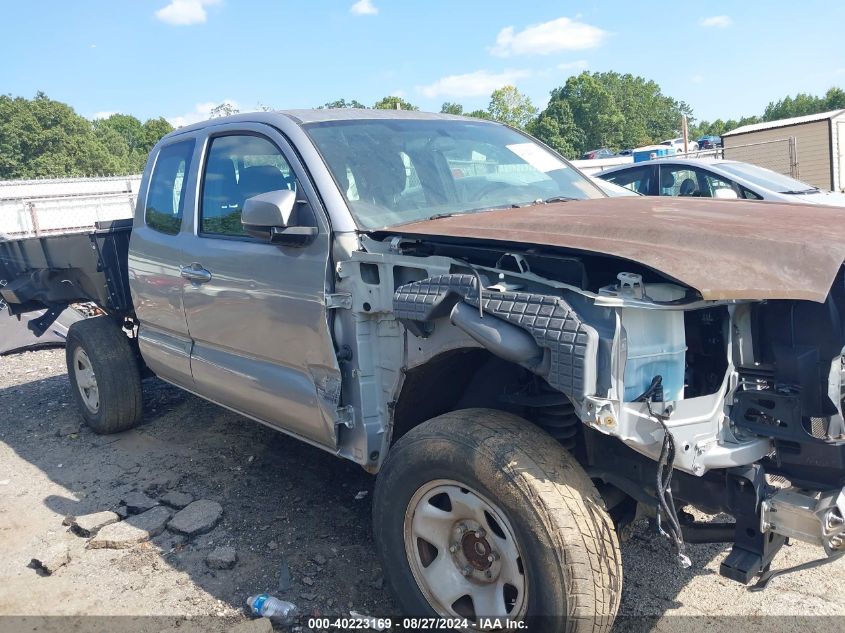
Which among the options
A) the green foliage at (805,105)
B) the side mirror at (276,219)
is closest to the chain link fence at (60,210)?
the side mirror at (276,219)

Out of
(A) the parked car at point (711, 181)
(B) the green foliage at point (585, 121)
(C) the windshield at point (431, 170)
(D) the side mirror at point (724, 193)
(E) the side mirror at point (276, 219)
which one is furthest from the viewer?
(B) the green foliage at point (585, 121)

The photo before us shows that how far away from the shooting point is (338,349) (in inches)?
123

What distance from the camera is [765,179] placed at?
8461mm

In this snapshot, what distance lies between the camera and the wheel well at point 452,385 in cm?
282

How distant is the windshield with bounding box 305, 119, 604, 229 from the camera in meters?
3.29

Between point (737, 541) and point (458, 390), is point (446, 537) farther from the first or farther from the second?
point (737, 541)

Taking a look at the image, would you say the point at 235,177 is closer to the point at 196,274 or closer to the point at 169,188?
the point at 196,274

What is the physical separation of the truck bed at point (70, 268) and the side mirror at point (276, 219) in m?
2.61

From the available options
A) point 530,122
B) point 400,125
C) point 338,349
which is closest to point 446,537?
point 338,349

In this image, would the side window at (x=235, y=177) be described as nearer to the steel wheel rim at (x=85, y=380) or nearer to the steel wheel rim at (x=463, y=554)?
the steel wheel rim at (x=463, y=554)

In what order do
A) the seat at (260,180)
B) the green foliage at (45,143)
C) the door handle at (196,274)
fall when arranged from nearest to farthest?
the seat at (260,180), the door handle at (196,274), the green foliage at (45,143)

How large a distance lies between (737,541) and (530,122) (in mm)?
70639

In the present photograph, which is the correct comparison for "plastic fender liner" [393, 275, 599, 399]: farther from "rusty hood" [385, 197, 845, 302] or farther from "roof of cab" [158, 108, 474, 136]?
"roof of cab" [158, 108, 474, 136]

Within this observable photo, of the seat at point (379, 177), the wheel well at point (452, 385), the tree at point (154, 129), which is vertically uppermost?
the tree at point (154, 129)
